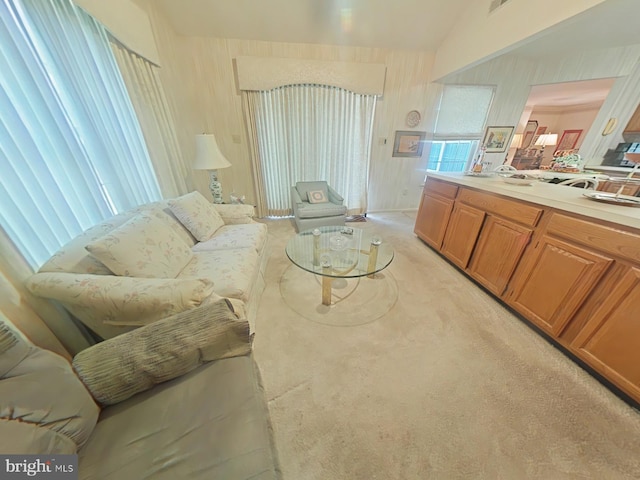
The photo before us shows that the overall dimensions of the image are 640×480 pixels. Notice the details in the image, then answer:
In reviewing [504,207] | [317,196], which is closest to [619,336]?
[504,207]

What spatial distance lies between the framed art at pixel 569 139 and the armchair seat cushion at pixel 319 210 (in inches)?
326

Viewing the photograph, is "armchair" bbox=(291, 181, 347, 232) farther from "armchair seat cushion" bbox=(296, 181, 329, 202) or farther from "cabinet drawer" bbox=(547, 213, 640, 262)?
"cabinet drawer" bbox=(547, 213, 640, 262)

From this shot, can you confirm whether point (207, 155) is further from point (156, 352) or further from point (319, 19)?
point (319, 19)

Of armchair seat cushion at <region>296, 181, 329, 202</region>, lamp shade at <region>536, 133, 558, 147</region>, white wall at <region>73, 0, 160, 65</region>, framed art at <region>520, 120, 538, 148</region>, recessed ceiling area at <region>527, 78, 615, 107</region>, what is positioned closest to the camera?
white wall at <region>73, 0, 160, 65</region>

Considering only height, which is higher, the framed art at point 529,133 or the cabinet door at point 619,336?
the framed art at point 529,133

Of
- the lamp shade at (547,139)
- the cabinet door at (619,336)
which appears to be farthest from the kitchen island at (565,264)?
the lamp shade at (547,139)

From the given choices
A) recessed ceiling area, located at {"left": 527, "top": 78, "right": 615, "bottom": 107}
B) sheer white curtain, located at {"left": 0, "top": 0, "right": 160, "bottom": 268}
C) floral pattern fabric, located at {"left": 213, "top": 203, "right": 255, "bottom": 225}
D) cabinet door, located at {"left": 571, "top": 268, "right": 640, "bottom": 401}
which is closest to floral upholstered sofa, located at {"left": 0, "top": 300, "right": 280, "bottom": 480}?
sheer white curtain, located at {"left": 0, "top": 0, "right": 160, "bottom": 268}

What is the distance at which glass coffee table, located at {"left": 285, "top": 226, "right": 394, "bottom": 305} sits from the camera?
173 cm

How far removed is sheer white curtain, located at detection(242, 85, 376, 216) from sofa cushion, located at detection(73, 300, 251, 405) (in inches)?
115

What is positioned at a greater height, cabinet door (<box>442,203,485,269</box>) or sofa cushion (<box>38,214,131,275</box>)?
sofa cushion (<box>38,214,131,275</box>)

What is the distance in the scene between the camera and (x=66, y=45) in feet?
4.39

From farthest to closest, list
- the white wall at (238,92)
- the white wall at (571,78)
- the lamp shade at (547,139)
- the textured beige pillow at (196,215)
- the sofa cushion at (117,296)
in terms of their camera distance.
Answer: the lamp shade at (547,139), the white wall at (571,78), the white wall at (238,92), the textured beige pillow at (196,215), the sofa cushion at (117,296)

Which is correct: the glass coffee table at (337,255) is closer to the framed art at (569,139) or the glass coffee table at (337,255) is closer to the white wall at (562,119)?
the white wall at (562,119)

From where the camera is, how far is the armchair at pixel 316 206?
297 cm
